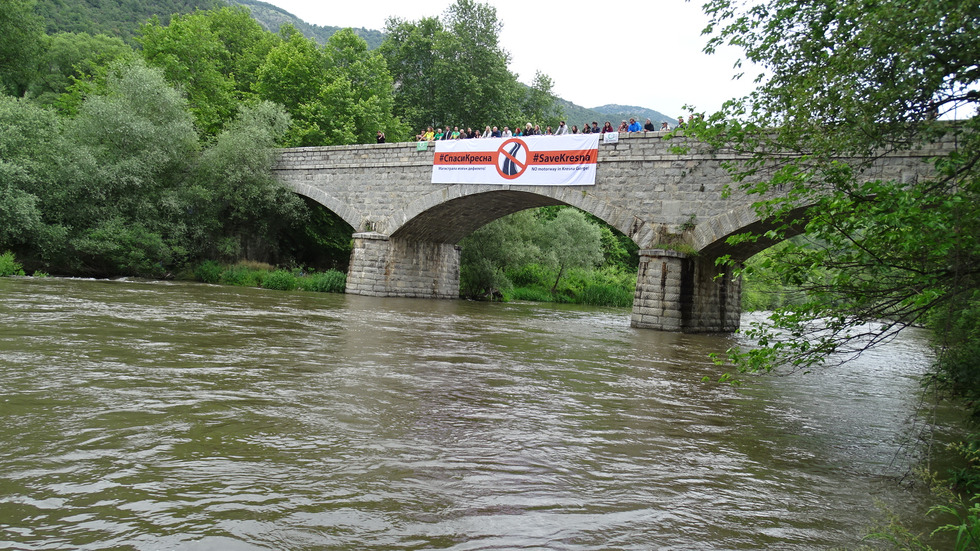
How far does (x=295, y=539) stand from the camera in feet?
9.11

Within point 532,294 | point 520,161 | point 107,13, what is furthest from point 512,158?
point 107,13

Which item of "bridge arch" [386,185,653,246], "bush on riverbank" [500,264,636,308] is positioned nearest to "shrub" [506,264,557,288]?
"bush on riverbank" [500,264,636,308]

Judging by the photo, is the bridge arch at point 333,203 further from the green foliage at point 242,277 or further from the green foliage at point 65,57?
the green foliage at point 65,57

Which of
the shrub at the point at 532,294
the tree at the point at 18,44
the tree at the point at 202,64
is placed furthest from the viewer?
the tree at the point at 18,44

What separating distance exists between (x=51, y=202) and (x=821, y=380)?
2181cm

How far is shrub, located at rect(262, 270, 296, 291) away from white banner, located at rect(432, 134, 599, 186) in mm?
6855

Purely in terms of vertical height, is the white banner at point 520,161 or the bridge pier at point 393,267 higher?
the white banner at point 520,161

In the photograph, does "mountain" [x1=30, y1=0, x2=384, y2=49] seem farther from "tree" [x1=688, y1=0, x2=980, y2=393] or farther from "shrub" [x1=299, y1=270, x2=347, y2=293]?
"tree" [x1=688, y1=0, x2=980, y2=393]

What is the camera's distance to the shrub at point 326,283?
23.6 m

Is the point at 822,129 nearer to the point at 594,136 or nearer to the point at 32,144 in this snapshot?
the point at 594,136

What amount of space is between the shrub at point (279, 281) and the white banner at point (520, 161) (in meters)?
6.86

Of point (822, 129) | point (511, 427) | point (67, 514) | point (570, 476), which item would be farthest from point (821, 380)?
point (67, 514)

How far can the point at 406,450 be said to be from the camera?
13.7 ft

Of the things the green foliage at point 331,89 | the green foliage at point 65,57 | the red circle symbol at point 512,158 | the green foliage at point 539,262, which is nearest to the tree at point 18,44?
the green foliage at point 65,57
